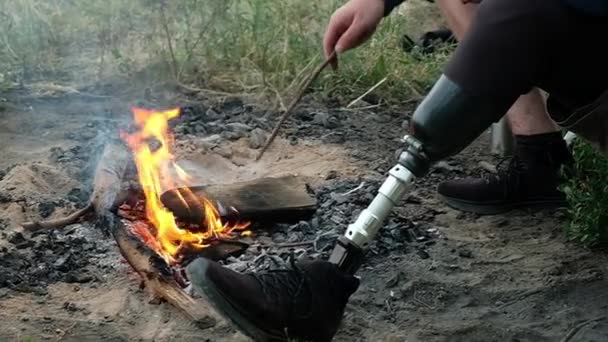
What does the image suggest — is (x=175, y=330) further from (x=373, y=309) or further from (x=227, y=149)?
(x=227, y=149)

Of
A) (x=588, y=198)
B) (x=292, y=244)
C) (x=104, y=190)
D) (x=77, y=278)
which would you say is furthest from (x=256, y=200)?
(x=588, y=198)

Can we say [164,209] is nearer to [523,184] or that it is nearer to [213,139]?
[213,139]

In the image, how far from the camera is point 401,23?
17.9ft

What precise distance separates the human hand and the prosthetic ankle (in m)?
0.51

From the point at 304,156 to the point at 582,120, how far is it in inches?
71.8

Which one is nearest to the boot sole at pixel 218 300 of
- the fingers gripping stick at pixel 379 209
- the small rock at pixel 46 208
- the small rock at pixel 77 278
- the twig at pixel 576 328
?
the fingers gripping stick at pixel 379 209

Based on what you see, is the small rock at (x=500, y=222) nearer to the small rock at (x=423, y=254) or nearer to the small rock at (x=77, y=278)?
the small rock at (x=423, y=254)

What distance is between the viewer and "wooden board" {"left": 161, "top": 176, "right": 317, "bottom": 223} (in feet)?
10.2

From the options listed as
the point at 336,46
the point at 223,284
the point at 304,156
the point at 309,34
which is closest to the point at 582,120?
the point at 336,46

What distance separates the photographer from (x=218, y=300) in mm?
2330

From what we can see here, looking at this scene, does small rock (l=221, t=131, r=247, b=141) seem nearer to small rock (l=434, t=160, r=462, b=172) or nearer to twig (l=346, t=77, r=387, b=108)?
twig (l=346, t=77, r=387, b=108)

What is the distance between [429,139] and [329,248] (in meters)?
0.85

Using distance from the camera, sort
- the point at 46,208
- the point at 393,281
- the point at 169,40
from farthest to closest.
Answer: the point at 169,40
the point at 46,208
the point at 393,281

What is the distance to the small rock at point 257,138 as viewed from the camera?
4.09 metres
